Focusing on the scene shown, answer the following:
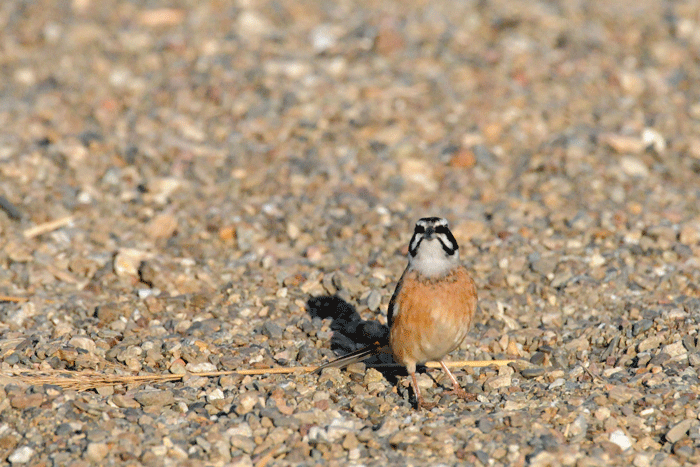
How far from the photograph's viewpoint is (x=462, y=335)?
17.6 feet

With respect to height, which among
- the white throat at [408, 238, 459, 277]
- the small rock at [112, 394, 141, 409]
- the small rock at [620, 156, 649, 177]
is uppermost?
the small rock at [620, 156, 649, 177]

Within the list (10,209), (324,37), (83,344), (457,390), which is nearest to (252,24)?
(324,37)

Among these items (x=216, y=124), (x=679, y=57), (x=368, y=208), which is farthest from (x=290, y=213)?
(x=679, y=57)

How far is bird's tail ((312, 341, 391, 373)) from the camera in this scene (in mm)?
5512

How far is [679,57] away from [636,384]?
5.82 metres

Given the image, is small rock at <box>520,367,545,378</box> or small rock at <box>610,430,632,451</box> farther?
small rock at <box>520,367,545,378</box>

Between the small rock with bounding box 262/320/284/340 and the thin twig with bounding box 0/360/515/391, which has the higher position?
the small rock with bounding box 262/320/284/340

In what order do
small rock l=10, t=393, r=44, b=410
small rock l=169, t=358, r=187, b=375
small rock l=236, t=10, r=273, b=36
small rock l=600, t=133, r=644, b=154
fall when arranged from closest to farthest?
small rock l=10, t=393, r=44, b=410 < small rock l=169, t=358, r=187, b=375 < small rock l=600, t=133, r=644, b=154 < small rock l=236, t=10, r=273, b=36

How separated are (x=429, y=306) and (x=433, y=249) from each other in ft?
1.19

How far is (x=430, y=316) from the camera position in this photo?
5289mm

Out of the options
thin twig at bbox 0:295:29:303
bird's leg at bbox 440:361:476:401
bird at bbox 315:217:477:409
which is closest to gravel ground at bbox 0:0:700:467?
thin twig at bbox 0:295:29:303

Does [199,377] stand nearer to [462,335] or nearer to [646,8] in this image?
[462,335]

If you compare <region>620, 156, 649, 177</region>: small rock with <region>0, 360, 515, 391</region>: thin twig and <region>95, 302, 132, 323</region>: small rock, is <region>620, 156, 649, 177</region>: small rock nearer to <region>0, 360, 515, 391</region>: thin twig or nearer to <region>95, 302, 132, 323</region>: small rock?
<region>0, 360, 515, 391</region>: thin twig

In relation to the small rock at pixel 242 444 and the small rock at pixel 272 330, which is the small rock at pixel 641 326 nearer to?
the small rock at pixel 272 330
